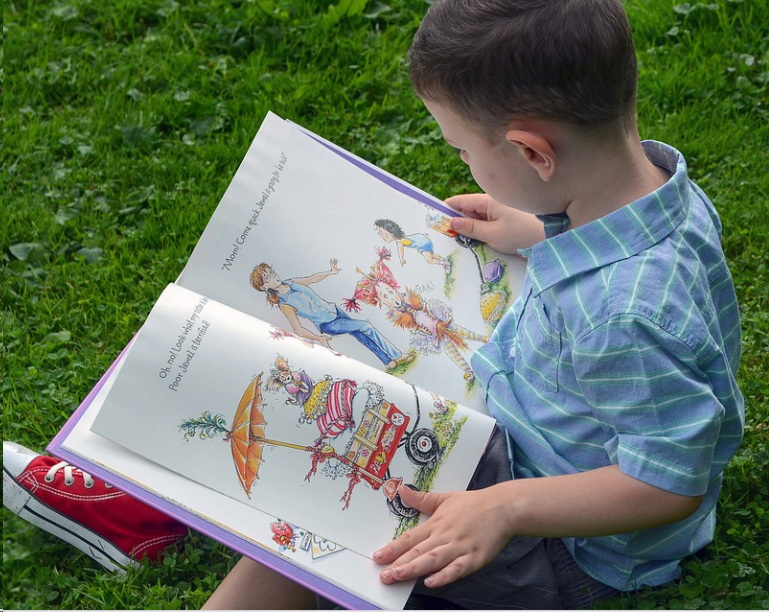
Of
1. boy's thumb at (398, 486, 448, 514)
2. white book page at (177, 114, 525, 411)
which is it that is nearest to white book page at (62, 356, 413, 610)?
boy's thumb at (398, 486, 448, 514)

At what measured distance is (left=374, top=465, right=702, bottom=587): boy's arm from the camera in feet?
4.29

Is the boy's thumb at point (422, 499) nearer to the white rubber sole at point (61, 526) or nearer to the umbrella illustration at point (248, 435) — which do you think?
the umbrella illustration at point (248, 435)

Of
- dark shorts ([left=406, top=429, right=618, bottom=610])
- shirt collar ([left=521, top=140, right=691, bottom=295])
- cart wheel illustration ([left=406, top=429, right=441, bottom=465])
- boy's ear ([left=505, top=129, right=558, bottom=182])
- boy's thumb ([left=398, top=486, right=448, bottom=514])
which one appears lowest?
dark shorts ([left=406, top=429, right=618, bottom=610])

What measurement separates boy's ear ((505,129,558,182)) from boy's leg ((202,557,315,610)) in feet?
2.49

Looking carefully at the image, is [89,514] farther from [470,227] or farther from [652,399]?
[652,399]

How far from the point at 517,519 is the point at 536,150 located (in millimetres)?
517

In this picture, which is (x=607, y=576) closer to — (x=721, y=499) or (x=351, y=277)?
(x=721, y=499)

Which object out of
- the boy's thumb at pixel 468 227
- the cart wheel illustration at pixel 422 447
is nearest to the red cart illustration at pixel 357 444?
the cart wheel illustration at pixel 422 447

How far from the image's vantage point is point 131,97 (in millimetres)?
2609

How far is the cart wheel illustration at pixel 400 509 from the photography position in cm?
143

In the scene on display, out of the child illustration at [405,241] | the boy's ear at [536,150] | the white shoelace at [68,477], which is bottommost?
the white shoelace at [68,477]

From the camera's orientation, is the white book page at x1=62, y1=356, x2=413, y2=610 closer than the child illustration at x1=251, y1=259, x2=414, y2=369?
Yes

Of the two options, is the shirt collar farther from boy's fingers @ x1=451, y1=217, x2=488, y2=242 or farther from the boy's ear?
boy's fingers @ x1=451, y1=217, x2=488, y2=242

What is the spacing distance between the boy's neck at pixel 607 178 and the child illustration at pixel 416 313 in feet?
1.23
